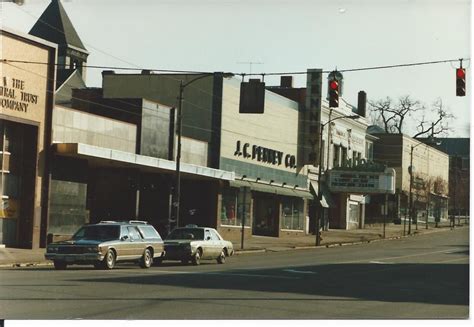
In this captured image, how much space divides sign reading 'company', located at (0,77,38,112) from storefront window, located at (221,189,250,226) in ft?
56.2

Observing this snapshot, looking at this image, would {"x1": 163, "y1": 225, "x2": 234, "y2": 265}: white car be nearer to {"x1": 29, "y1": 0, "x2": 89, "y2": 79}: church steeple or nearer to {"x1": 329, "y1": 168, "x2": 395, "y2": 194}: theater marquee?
{"x1": 329, "y1": 168, "x2": 395, "y2": 194}: theater marquee

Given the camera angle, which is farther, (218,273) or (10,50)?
(10,50)

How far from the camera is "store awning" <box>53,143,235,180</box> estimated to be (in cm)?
3334

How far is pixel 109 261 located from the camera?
23.7m

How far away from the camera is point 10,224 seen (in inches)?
1272

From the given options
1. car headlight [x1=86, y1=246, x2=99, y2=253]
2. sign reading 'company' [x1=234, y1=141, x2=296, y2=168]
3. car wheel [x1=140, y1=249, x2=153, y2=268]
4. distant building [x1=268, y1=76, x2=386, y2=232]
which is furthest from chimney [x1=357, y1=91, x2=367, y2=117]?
car headlight [x1=86, y1=246, x2=99, y2=253]

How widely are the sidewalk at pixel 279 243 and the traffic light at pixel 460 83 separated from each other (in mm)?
13766

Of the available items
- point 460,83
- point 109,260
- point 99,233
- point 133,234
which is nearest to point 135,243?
point 133,234

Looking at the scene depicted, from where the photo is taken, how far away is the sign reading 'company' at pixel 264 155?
1962 inches

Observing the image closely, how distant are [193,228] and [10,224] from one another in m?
8.00

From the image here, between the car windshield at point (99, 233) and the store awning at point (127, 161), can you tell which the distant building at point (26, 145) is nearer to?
the store awning at point (127, 161)
